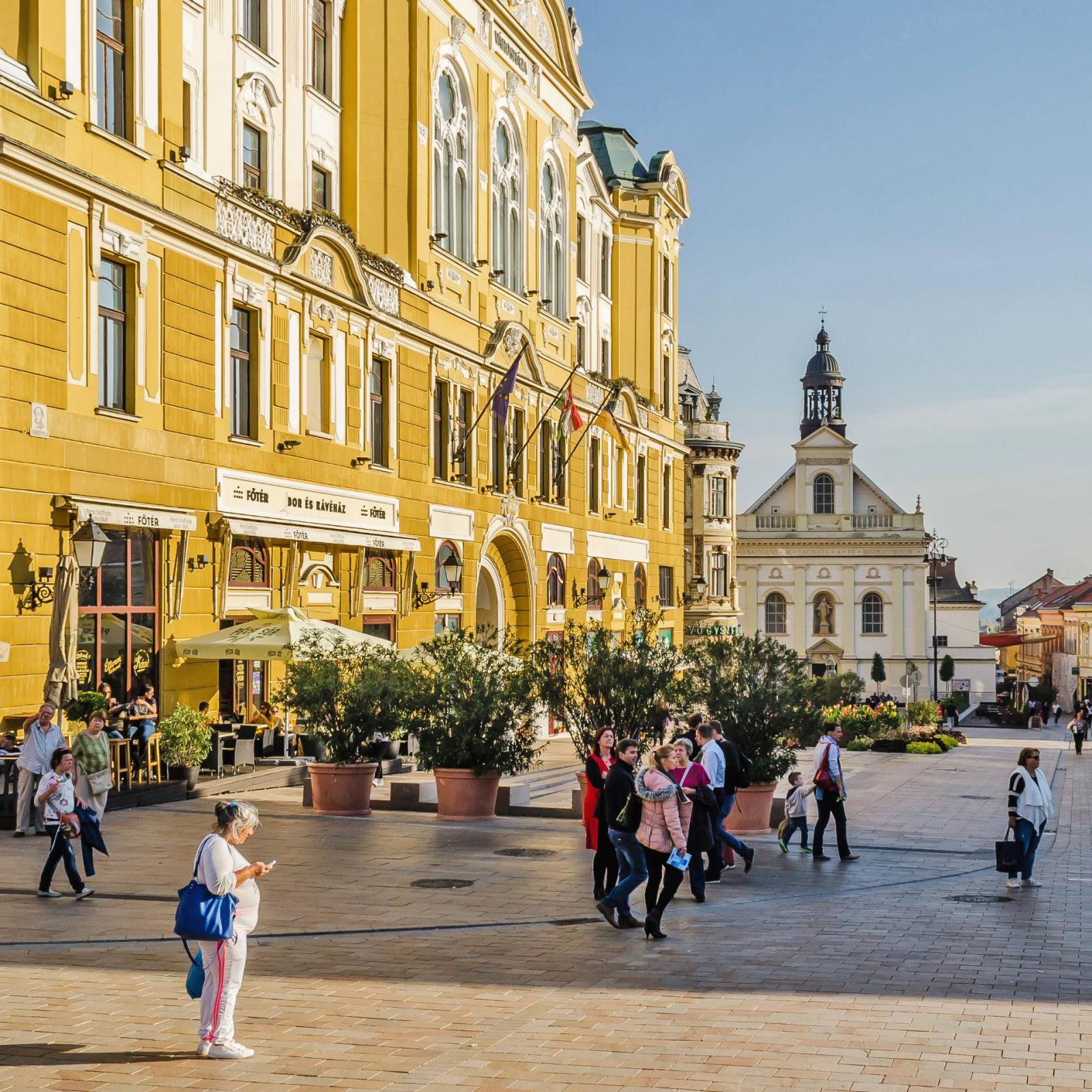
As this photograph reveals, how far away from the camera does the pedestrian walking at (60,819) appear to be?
14.3 m

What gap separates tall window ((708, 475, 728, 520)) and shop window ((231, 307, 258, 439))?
49245mm

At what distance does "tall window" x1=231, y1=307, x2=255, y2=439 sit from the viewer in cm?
2830

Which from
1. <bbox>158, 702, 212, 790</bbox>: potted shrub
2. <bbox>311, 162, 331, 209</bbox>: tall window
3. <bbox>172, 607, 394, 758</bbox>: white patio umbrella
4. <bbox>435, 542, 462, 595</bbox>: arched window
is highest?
<bbox>311, 162, 331, 209</bbox>: tall window

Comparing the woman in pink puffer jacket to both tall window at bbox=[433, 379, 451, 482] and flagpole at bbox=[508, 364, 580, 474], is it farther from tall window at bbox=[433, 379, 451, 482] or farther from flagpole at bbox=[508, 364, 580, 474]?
flagpole at bbox=[508, 364, 580, 474]

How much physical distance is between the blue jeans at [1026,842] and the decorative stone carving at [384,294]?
2028cm

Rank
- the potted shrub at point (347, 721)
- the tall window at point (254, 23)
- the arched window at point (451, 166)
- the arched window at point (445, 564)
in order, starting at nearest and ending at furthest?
the potted shrub at point (347, 721) < the tall window at point (254, 23) < the arched window at point (445, 564) < the arched window at point (451, 166)

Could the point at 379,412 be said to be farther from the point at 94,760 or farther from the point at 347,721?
the point at 94,760

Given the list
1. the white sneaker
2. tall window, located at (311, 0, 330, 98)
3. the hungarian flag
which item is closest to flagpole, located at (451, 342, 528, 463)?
the hungarian flag

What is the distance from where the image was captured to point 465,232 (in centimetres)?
3988

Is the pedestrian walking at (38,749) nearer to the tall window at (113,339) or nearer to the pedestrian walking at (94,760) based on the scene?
the pedestrian walking at (94,760)

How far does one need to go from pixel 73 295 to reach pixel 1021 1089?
1864 cm

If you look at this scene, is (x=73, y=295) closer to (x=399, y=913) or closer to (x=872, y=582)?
(x=399, y=913)

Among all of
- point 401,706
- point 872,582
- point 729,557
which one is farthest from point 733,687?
point 872,582

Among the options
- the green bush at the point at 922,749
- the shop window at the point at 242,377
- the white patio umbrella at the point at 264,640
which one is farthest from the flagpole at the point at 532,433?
the white patio umbrella at the point at 264,640
